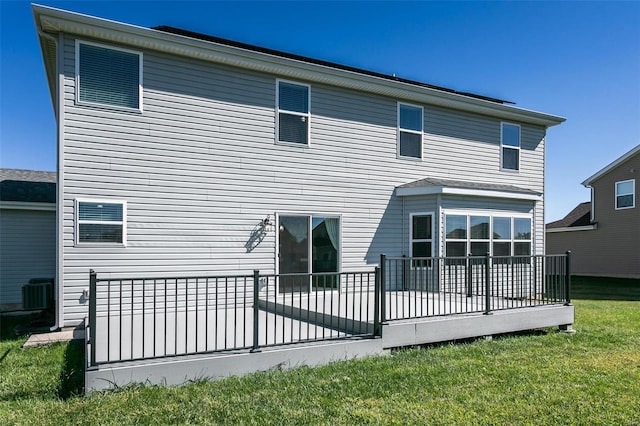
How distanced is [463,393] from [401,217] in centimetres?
624

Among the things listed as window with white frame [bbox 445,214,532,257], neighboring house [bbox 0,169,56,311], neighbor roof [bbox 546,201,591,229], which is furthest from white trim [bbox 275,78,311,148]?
neighbor roof [bbox 546,201,591,229]

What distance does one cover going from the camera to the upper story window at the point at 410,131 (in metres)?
10.4

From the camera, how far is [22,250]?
33.2 ft

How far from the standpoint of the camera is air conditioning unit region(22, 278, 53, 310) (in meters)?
8.12

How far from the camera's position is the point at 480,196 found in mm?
10094

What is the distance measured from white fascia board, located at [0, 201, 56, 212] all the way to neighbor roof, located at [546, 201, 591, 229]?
2215cm

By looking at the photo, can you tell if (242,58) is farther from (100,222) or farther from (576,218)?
(576,218)

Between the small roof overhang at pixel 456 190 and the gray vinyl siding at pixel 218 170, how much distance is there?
315mm

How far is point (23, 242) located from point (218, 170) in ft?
18.5

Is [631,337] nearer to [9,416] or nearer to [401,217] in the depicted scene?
[401,217]

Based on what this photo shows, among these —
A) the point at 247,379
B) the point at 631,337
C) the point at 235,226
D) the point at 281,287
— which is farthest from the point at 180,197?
the point at 631,337

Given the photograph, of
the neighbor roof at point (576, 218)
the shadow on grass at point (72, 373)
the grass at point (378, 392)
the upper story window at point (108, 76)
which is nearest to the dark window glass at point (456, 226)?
the grass at point (378, 392)

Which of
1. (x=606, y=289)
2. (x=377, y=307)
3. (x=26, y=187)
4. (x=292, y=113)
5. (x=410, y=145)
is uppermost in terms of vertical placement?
(x=292, y=113)

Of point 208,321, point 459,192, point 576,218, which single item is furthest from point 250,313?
point 576,218
